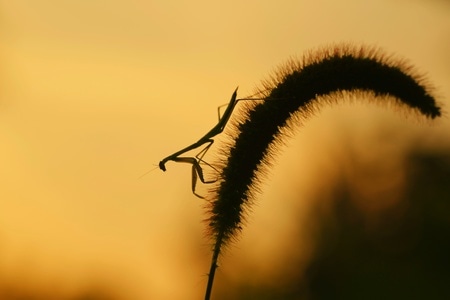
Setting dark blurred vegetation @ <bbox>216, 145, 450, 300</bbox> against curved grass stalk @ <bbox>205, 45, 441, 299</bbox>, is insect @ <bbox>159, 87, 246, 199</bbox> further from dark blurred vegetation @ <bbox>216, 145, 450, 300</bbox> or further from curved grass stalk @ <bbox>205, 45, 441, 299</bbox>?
dark blurred vegetation @ <bbox>216, 145, 450, 300</bbox>

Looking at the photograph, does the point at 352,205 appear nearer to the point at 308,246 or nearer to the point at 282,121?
the point at 308,246

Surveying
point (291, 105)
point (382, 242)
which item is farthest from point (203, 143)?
point (382, 242)

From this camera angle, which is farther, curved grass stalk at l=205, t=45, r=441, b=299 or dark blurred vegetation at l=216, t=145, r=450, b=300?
dark blurred vegetation at l=216, t=145, r=450, b=300

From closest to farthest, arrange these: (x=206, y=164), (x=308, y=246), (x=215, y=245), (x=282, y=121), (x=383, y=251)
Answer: (x=215, y=245), (x=282, y=121), (x=206, y=164), (x=383, y=251), (x=308, y=246)

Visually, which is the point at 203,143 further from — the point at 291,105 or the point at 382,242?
the point at 382,242

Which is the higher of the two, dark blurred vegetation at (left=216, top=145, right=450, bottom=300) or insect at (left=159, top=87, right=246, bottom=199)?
dark blurred vegetation at (left=216, top=145, right=450, bottom=300)

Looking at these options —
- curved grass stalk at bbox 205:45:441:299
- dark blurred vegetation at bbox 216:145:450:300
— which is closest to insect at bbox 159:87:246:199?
curved grass stalk at bbox 205:45:441:299

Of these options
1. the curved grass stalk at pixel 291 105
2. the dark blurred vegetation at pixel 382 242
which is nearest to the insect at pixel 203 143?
the curved grass stalk at pixel 291 105

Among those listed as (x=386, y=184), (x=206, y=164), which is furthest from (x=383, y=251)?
(x=206, y=164)
